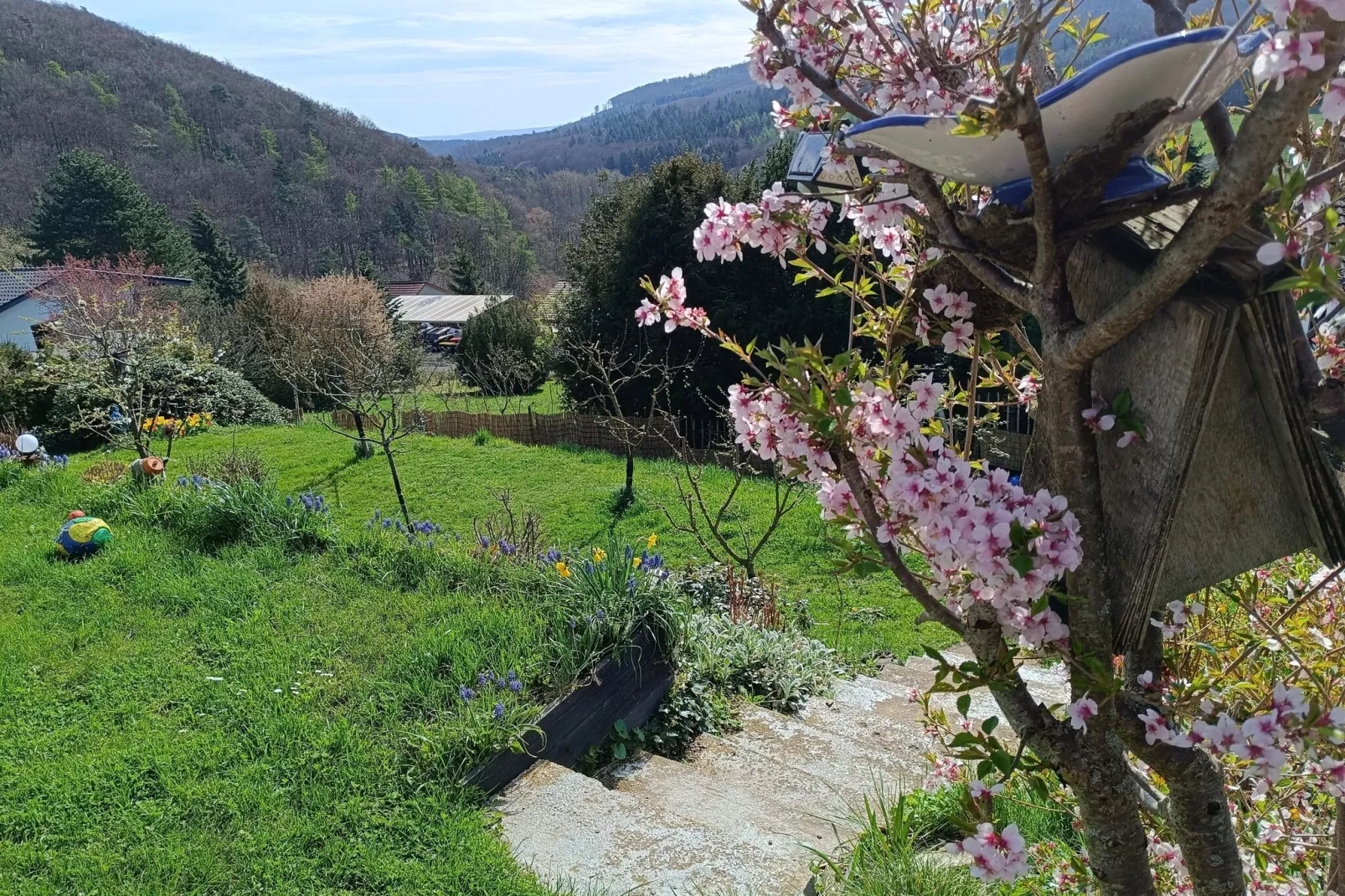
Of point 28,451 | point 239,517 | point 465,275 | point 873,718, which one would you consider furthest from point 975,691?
point 465,275

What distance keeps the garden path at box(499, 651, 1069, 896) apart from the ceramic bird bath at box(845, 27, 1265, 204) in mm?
2056

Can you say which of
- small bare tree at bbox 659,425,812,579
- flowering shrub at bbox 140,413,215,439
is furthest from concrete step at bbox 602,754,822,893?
flowering shrub at bbox 140,413,215,439

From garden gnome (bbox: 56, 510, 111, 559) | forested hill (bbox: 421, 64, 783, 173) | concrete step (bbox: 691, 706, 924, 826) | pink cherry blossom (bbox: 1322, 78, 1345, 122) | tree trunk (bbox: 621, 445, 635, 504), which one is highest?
forested hill (bbox: 421, 64, 783, 173)

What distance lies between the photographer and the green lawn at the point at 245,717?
8.07ft

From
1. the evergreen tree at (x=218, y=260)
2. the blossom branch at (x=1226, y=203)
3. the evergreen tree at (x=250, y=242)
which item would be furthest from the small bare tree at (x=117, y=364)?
the evergreen tree at (x=250, y=242)

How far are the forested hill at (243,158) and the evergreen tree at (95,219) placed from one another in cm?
2655

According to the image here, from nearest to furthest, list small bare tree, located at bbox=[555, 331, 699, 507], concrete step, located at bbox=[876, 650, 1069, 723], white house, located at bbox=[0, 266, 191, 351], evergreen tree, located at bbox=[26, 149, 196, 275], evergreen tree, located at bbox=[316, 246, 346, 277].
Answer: concrete step, located at bbox=[876, 650, 1069, 723], small bare tree, located at bbox=[555, 331, 699, 507], white house, located at bbox=[0, 266, 191, 351], evergreen tree, located at bbox=[26, 149, 196, 275], evergreen tree, located at bbox=[316, 246, 346, 277]

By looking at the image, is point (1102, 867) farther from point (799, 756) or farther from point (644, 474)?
point (644, 474)

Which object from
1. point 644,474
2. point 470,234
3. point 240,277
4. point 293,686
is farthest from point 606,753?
point 470,234

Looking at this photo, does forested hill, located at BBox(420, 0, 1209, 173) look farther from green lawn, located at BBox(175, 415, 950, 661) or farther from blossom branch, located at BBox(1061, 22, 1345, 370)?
blossom branch, located at BBox(1061, 22, 1345, 370)

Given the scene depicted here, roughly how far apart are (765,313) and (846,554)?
11.4 metres

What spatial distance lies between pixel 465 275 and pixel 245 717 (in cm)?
4361

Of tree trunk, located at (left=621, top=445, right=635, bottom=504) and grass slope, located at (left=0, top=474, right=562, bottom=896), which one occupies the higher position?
grass slope, located at (left=0, top=474, right=562, bottom=896)

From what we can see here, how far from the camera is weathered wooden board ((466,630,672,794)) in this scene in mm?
2914
